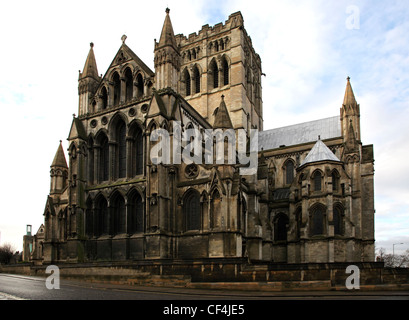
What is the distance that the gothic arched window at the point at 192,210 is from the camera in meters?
27.6

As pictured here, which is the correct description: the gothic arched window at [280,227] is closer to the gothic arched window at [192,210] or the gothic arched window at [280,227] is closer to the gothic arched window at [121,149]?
the gothic arched window at [192,210]

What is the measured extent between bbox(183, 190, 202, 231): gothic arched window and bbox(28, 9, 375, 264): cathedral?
0.08 meters

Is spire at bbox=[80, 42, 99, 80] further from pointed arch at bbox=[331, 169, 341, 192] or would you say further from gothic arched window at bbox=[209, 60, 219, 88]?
pointed arch at bbox=[331, 169, 341, 192]

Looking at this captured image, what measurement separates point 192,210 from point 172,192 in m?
1.92

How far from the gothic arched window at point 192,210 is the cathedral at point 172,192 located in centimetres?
8

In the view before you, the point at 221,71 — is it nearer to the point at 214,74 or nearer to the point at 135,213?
the point at 214,74

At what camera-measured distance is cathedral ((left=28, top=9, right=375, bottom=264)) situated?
27000 mm

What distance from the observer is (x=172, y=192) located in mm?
28172

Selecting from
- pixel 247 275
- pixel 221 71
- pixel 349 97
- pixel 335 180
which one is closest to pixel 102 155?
pixel 247 275

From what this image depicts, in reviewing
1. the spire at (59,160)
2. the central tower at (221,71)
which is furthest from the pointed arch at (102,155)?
the central tower at (221,71)

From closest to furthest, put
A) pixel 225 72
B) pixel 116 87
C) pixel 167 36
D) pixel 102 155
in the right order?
1. pixel 167 36
2. pixel 102 155
3. pixel 116 87
4. pixel 225 72

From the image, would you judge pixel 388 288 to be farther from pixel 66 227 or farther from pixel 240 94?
pixel 240 94

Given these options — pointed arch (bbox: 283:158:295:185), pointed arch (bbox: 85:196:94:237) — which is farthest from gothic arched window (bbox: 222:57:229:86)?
pointed arch (bbox: 85:196:94:237)
